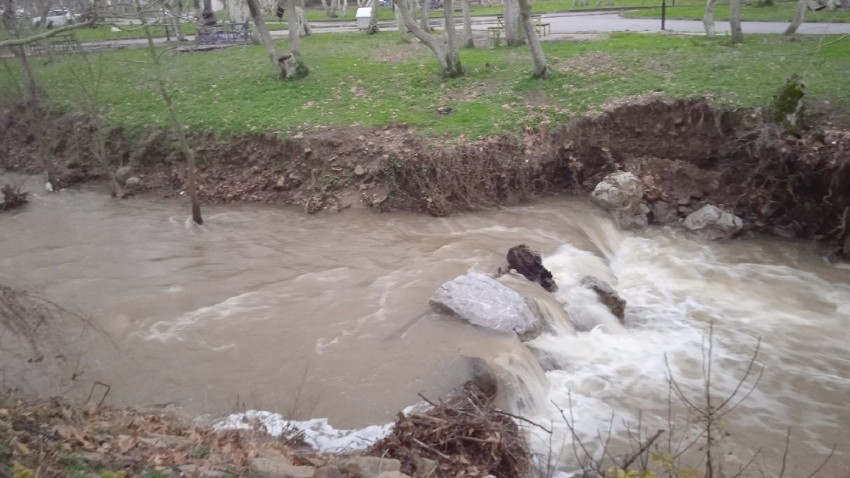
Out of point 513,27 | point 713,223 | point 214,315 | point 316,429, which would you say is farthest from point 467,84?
point 316,429

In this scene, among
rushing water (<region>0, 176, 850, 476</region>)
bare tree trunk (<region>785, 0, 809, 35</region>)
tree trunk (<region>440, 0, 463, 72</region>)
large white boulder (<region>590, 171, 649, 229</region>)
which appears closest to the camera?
rushing water (<region>0, 176, 850, 476</region>)

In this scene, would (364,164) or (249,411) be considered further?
(364,164)

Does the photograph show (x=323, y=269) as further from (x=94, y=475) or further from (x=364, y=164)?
(x=94, y=475)

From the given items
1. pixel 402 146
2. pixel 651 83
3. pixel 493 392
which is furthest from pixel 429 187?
pixel 493 392

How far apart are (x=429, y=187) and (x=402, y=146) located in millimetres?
→ 1307

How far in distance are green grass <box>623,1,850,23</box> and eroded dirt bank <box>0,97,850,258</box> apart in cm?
1222

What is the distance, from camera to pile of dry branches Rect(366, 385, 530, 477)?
263 inches

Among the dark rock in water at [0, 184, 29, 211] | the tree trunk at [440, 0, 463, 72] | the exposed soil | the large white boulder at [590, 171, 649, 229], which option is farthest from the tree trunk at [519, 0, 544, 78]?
the dark rock in water at [0, 184, 29, 211]

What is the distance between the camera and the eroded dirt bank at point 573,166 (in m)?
14.5

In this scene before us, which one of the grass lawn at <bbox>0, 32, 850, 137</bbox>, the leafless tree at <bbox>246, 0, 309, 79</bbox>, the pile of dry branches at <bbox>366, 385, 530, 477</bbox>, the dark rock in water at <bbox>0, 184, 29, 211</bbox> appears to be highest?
the leafless tree at <bbox>246, 0, 309, 79</bbox>

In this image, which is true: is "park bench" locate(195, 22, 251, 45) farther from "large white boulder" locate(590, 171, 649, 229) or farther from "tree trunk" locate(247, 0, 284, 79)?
"large white boulder" locate(590, 171, 649, 229)

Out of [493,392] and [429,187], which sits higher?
[429,187]

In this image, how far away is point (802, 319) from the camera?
11.3m

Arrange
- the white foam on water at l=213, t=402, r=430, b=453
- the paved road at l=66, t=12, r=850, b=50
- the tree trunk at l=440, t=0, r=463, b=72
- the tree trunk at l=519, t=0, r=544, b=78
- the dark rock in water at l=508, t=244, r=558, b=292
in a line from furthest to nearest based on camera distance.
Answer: the paved road at l=66, t=12, r=850, b=50 → the tree trunk at l=440, t=0, r=463, b=72 → the tree trunk at l=519, t=0, r=544, b=78 → the dark rock in water at l=508, t=244, r=558, b=292 → the white foam on water at l=213, t=402, r=430, b=453
